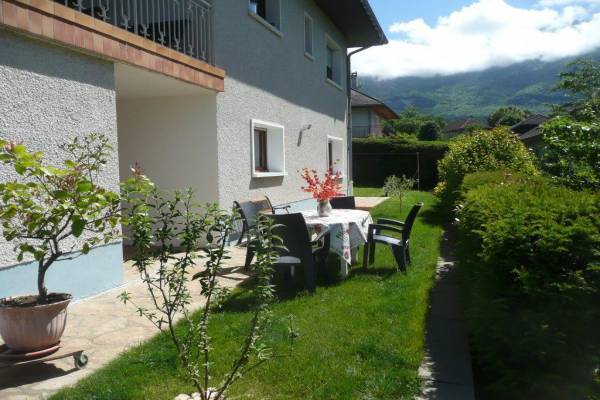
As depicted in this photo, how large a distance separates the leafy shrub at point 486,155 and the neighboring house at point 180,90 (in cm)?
363

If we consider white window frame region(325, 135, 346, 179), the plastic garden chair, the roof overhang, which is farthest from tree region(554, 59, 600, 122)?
white window frame region(325, 135, 346, 179)

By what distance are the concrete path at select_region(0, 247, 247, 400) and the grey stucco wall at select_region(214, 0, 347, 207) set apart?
123 inches

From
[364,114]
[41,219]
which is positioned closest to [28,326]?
[41,219]

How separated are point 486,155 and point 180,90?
8.00 meters

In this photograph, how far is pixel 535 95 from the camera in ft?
544

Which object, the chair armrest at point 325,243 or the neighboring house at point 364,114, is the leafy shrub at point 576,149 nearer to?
the chair armrest at point 325,243

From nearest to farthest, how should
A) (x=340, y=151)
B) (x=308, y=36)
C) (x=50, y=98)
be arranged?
(x=50, y=98) → (x=308, y=36) → (x=340, y=151)

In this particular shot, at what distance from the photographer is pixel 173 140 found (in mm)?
8141

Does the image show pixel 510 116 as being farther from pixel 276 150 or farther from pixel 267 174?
pixel 267 174

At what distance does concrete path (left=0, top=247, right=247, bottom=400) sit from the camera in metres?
3.17

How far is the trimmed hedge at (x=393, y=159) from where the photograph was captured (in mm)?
24047

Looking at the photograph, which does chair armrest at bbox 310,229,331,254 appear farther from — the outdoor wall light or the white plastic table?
the outdoor wall light

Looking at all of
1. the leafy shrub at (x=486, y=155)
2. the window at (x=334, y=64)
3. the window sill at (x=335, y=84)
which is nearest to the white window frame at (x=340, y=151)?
the window sill at (x=335, y=84)

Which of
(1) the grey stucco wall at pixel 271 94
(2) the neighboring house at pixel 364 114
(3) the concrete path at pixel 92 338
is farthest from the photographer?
(2) the neighboring house at pixel 364 114
